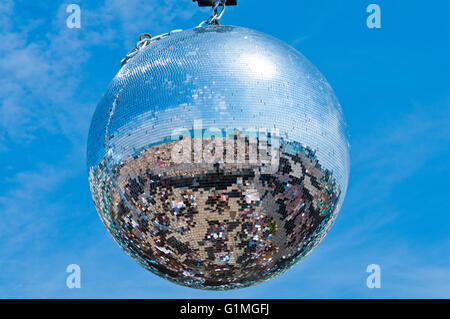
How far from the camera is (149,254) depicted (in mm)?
6406

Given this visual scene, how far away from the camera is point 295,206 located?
603cm

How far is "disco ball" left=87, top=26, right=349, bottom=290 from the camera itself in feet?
18.7

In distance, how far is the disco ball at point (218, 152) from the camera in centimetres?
569

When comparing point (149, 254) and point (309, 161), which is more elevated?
point (309, 161)

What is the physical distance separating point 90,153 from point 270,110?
180cm

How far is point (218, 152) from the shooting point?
5664 millimetres
